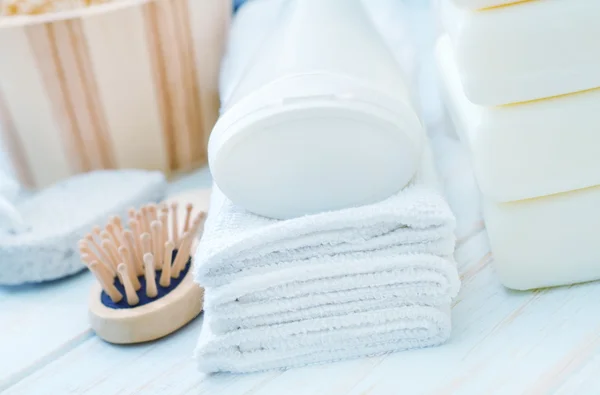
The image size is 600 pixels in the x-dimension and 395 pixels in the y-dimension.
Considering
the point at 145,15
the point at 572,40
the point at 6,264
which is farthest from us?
the point at 145,15

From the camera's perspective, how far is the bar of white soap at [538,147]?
46 centimetres

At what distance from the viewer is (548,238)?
0.50 metres

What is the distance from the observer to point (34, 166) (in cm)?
77

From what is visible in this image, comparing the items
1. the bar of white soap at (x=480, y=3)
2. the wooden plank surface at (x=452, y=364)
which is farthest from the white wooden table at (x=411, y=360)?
the bar of white soap at (x=480, y=3)

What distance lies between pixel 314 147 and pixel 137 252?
196 mm

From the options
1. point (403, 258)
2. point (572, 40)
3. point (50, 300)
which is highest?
point (572, 40)

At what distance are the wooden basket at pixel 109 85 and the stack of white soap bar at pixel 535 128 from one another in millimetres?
357

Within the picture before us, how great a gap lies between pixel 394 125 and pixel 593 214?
6.8 inches

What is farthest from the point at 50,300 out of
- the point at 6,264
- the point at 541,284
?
the point at 541,284

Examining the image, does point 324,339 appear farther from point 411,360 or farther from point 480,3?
point 480,3

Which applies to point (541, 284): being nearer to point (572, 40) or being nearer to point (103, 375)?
point (572, 40)

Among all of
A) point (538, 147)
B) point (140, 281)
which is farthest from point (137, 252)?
point (538, 147)

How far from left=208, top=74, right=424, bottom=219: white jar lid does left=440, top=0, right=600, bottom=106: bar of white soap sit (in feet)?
0.21

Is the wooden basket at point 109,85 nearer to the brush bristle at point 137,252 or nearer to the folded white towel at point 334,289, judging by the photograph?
the brush bristle at point 137,252
